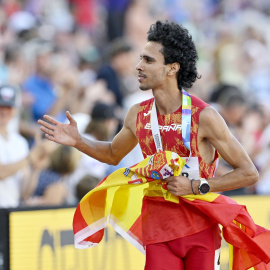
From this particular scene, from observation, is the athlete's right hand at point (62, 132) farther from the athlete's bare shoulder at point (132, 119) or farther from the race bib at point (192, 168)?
the race bib at point (192, 168)

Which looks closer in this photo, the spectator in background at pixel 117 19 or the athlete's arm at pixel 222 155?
the athlete's arm at pixel 222 155

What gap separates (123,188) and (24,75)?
15.1 ft

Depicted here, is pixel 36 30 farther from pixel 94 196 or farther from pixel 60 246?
pixel 94 196

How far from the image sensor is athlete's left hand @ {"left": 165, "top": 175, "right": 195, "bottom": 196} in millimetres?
4575

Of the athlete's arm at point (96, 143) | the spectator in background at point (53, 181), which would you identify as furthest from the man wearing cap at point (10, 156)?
the athlete's arm at point (96, 143)

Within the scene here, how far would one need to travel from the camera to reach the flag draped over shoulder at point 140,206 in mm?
4660

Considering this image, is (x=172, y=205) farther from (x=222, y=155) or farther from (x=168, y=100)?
(x=168, y=100)

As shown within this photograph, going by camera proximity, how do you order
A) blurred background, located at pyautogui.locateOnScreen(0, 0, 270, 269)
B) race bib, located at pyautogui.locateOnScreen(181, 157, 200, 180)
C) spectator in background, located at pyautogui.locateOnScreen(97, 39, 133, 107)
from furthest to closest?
1. spectator in background, located at pyautogui.locateOnScreen(97, 39, 133, 107)
2. blurred background, located at pyautogui.locateOnScreen(0, 0, 270, 269)
3. race bib, located at pyautogui.locateOnScreen(181, 157, 200, 180)

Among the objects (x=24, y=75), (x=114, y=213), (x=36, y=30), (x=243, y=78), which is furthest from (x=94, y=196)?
(x=243, y=78)

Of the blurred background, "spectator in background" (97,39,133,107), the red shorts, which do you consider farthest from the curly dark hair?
"spectator in background" (97,39,133,107)

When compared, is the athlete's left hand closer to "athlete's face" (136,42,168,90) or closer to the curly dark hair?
"athlete's face" (136,42,168,90)

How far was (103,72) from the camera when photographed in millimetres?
9930

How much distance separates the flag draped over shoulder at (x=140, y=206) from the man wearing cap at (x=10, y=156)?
6.82 ft

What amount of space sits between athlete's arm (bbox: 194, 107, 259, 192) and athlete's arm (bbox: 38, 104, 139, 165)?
2.01ft
